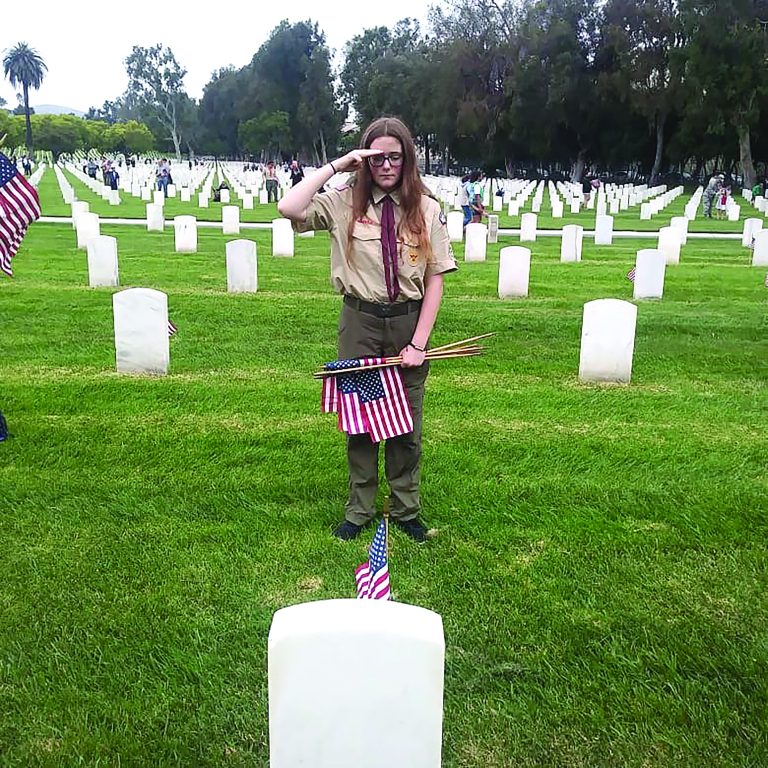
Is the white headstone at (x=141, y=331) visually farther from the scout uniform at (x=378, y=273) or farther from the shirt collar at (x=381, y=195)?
the shirt collar at (x=381, y=195)

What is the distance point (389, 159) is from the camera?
3.84 meters

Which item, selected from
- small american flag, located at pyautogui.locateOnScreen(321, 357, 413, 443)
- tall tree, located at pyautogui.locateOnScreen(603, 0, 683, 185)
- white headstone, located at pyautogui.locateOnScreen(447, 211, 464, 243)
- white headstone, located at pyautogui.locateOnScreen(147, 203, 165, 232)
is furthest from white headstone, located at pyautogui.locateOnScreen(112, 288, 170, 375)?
tall tree, located at pyautogui.locateOnScreen(603, 0, 683, 185)

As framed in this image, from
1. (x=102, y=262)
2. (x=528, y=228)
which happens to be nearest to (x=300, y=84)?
(x=528, y=228)

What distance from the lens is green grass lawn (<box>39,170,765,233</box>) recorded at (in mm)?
26047

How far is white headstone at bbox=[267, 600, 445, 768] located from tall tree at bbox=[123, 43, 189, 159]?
352 ft

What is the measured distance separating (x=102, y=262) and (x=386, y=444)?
8844 mm

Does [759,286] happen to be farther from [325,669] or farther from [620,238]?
[325,669]

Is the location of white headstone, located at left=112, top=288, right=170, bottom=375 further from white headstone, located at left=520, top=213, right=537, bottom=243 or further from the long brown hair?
white headstone, located at left=520, top=213, right=537, bottom=243

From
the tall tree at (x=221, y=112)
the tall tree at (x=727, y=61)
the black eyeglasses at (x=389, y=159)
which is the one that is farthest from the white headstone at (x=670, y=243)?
the tall tree at (x=221, y=112)

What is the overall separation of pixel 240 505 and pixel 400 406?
1275 mm

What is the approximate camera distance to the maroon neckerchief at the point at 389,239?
12.9ft

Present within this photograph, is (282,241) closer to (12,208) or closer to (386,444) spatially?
(12,208)

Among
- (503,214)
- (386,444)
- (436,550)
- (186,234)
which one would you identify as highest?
(503,214)

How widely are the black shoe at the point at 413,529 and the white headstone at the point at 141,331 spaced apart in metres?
3.71
